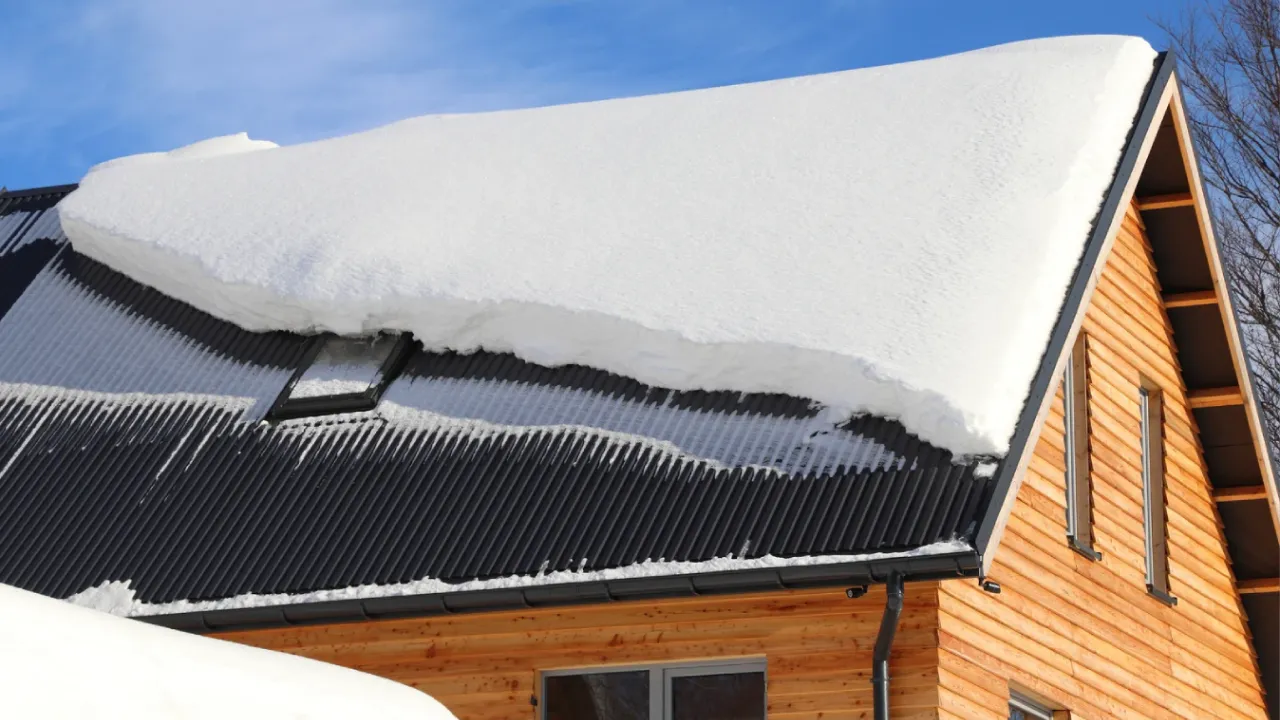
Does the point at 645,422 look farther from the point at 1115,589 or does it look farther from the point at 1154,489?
the point at 1154,489

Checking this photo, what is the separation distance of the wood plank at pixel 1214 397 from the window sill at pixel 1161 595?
1.97 m

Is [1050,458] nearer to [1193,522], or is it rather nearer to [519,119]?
[1193,522]

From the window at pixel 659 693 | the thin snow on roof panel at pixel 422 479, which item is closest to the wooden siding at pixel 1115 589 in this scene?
the thin snow on roof panel at pixel 422 479

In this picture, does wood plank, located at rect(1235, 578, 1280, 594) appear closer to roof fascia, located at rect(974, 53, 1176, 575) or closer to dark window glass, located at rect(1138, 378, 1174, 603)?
dark window glass, located at rect(1138, 378, 1174, 603)

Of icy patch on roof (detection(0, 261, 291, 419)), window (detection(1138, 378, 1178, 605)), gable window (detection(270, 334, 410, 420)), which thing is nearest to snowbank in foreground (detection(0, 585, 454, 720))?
gable window (detection(270, 334, 410, 420))

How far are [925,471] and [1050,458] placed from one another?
209 cm

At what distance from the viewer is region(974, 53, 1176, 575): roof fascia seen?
8.61 meters

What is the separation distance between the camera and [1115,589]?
11.3 m

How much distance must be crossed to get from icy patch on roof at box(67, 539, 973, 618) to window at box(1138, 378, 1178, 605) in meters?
4.12

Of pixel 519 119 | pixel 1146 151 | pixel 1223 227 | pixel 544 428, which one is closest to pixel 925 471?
pixel 544 428

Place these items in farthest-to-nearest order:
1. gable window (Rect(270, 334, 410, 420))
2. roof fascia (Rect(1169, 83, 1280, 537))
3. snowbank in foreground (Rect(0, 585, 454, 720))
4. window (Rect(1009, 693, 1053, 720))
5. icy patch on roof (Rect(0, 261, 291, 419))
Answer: roof fascia (Rect(1169, 83, 1280, 537)), icy patch on roof (Rect(0, 261, 291, 419)), gable window (Rect(270, 334, 410, 420)), window (Rect(1009, 693, 1053, 720)), snowbank in foreground (Rect(0, 585, 454, 720))

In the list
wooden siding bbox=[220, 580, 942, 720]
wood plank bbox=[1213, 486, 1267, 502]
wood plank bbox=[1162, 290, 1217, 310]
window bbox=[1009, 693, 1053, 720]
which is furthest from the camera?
wood plank bbox=[1213, 486, 1267, 502]

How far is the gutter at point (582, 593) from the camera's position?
332 inches

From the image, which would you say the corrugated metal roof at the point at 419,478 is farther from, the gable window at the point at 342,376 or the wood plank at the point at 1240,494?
the wood plank at the point at 1240,494
